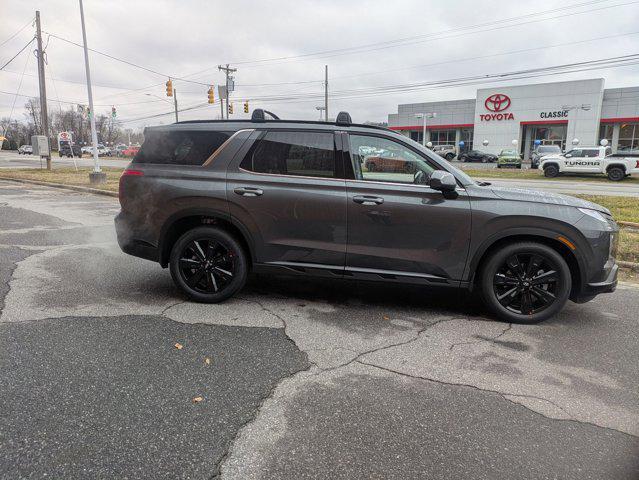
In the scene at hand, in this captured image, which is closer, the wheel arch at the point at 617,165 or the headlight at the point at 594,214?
the headlight at the point at 594,214

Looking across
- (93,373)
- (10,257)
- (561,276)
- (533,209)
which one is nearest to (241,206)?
(93,373)

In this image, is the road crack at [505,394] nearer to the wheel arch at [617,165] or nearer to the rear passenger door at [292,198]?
the rear passenger door at [292,198]

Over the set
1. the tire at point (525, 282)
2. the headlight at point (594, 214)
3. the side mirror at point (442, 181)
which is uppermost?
the side mirror at point (442, 181)

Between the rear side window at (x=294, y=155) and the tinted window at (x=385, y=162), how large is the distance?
257mm

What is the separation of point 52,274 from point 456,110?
5871 centimetres

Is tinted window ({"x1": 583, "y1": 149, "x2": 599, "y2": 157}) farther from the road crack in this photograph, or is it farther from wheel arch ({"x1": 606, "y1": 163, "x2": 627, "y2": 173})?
the road crack

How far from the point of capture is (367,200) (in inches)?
174

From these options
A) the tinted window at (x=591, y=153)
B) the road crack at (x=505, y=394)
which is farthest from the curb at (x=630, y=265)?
the tinted window at (x=591, y=153)

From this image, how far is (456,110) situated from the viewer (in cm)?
5822

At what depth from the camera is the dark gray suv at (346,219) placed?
170 inches

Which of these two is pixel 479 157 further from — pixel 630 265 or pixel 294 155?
pixel 294 155

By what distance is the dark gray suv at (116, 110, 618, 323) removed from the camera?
14.1 feet

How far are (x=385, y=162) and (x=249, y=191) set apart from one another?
137 centimetres

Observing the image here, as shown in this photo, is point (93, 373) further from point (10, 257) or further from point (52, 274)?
point (10, 257)
